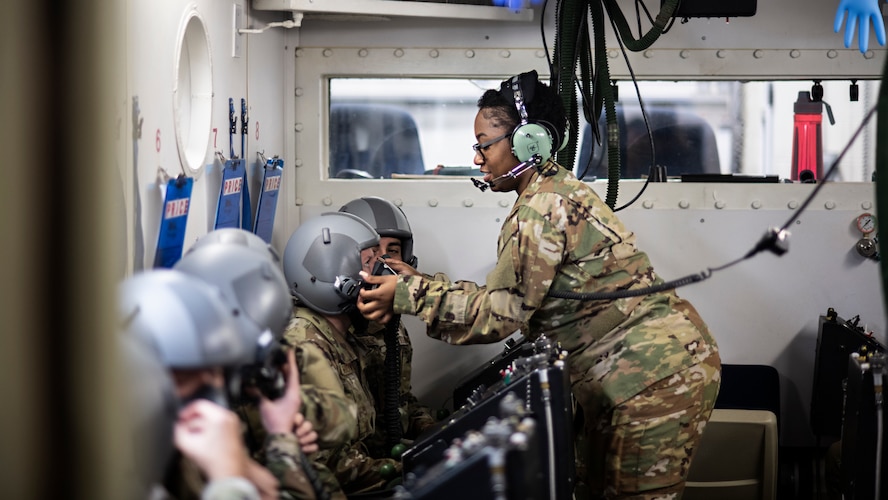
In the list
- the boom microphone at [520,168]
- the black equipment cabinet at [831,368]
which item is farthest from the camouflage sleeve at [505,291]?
the black equipment cabinet at [831,368]

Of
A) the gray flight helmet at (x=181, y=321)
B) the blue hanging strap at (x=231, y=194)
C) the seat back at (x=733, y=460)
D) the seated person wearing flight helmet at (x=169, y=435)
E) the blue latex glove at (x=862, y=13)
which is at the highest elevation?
the blue latex glove at (x=862, y=13)

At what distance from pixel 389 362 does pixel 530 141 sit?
2.99 ft

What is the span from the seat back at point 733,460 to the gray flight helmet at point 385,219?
4.78 feet

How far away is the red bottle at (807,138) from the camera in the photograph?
14.7ft

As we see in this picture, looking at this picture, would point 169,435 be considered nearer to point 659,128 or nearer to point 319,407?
point 319,407

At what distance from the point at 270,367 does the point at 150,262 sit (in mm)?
988

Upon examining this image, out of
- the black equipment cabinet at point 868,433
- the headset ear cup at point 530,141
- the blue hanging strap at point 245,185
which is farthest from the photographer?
the blue hanging strap at point 245,185

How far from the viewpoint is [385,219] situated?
368 cm

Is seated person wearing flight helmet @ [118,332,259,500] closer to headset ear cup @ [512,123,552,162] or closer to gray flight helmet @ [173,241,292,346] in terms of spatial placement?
gray flight helmet @ [173,241,292,346]

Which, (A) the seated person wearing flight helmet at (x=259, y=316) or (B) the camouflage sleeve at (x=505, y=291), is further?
(B) the camouflage sleeve at (x=505, y=291)

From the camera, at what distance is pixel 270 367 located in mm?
1604

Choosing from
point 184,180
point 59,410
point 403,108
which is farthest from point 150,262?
point 403,108

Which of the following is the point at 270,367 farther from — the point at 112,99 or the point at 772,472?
the point at 772,472

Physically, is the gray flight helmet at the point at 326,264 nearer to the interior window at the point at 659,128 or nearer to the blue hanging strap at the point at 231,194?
the blue hanging strap at the point at 231,194
